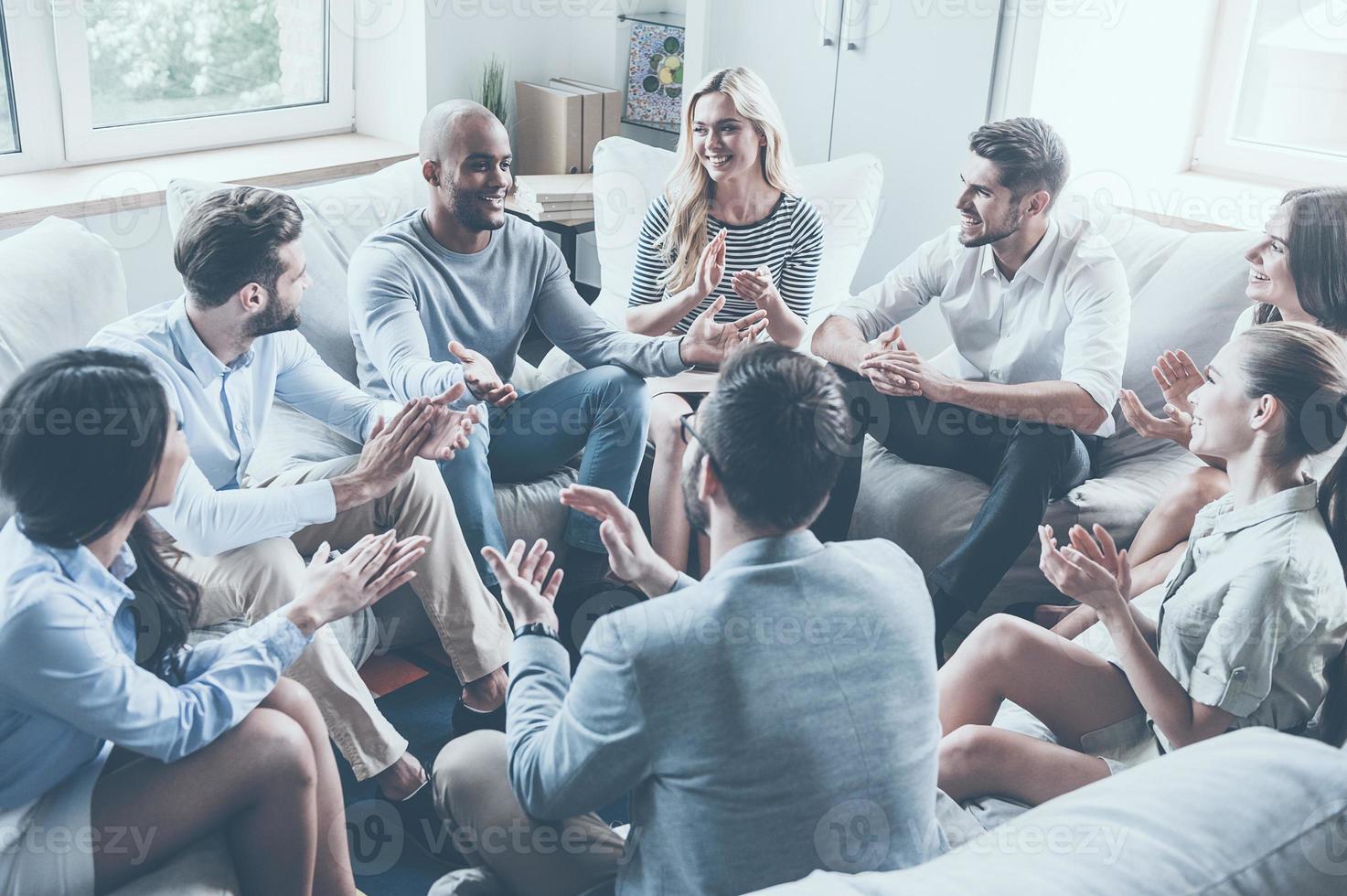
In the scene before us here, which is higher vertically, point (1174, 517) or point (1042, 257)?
point (1042, 257)

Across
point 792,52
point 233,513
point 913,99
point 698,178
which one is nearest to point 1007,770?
point 233,513

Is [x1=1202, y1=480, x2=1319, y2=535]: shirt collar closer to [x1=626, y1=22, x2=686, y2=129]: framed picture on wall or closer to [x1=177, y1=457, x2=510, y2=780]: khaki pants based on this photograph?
[x1=177, y1=457, x2=510, y2=780]: khaki pants

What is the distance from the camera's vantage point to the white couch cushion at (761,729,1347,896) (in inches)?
30.4

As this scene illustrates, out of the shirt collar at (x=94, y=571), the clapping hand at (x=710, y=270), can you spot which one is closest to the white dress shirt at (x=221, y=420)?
the shirt collar at (x=94, y=571)

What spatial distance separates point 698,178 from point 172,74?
62.0 inches

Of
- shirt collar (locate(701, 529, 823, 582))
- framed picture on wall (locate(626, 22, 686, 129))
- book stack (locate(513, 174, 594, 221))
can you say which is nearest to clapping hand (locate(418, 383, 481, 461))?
shirt collar (locate(701, 529, 823, 582))

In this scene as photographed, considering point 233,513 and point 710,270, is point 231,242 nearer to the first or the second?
point 233,513

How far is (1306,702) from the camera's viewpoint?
1.46 m

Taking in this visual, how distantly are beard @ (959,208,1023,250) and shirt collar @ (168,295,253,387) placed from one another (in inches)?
59.2

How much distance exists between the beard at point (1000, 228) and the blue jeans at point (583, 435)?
76 cm

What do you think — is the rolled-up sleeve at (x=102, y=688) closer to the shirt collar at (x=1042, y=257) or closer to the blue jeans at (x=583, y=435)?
the blue jeans at (x=583, y=435)

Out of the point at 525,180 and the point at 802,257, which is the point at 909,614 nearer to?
the point at 802,257

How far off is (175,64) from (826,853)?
299 cm

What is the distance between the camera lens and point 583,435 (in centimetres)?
244
